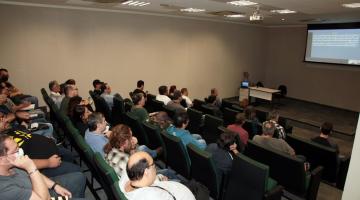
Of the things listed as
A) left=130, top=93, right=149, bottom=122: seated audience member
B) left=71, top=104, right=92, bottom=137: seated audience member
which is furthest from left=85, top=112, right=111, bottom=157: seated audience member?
left=130, top=93, right=149, bottom=122: seated audience member

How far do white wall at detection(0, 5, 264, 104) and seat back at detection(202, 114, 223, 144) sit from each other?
4.21 m

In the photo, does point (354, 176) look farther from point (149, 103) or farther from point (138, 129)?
point (149, 103)

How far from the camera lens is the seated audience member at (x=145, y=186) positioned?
1836 millimetres

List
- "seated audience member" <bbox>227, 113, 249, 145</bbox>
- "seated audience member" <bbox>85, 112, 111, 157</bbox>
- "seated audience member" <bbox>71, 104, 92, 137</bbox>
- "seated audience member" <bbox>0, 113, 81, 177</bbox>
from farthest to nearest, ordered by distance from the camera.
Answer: "seated audience member" <bbox>227, 113, 249, 145</bbox> < "seated audience member" <bbox>71, 104, 92, 137</bbox> < "seated audience member" <bbox>85, 112, 111, 157</bbox> < "seated audience member" <bbox>0, 113, 81, 177</bbox>

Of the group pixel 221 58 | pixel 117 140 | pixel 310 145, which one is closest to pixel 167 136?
pixel 117 140

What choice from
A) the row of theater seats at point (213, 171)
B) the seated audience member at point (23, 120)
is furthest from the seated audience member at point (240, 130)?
the seated audience member at point (23, 120)

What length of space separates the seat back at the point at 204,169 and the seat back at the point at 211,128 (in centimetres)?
142

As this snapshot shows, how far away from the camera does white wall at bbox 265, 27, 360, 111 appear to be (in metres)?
9.73

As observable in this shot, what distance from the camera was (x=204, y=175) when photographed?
297cm

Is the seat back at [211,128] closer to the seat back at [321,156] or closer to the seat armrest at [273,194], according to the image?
the seat back at [321,156]

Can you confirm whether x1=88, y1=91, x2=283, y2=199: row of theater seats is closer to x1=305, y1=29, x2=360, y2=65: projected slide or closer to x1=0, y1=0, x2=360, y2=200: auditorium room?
x1=0, y1=0, x2=360, y2=200: auditorium room

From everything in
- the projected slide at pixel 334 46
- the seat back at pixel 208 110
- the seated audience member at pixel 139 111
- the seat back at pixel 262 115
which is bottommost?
the seat back at pixel 262 115

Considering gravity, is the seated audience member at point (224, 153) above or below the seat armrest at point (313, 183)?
above

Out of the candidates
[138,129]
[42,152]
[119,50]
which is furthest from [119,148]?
Result: [119,50]
